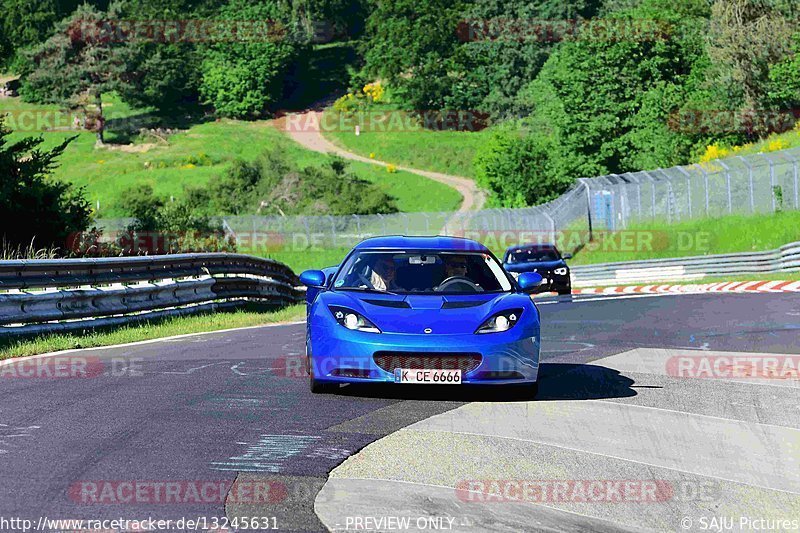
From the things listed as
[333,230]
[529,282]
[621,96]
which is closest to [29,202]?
[529,282]

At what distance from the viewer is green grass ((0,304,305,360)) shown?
14.4 m

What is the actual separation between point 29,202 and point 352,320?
16.1 m

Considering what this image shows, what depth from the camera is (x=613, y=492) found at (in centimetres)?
685

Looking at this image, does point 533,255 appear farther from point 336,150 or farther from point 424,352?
point 336,150

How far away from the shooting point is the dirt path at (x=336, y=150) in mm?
97912

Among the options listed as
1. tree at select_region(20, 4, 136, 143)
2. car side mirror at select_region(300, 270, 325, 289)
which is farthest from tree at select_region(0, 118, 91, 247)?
tree at select_region(20, 4, 136, 143)

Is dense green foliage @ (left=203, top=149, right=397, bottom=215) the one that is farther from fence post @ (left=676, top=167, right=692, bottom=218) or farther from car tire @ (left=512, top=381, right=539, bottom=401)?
car tire @ (left=512, top=381, right=539, bottom=401)

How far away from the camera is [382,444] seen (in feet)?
26.1

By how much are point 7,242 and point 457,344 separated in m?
16.1

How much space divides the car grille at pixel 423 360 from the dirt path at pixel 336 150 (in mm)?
82536

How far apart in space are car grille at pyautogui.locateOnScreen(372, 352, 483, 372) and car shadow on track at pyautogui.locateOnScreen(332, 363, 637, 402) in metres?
0.19

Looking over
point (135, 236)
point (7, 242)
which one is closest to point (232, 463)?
point (7, 242)

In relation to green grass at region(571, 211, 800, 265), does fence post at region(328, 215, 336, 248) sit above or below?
below

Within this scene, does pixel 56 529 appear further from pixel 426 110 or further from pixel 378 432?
pixel 426 110
